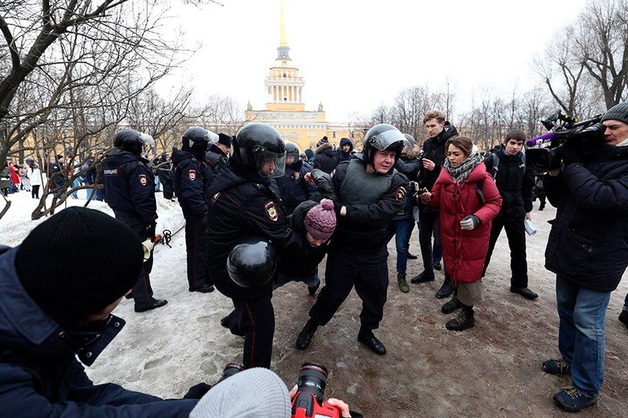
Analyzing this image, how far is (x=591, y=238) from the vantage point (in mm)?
2574

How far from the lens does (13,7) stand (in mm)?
4031

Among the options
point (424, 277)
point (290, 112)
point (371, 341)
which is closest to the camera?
point (371, 341)

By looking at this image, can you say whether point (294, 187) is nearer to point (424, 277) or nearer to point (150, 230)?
point (150, 230)

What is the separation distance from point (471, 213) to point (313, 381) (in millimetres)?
3047

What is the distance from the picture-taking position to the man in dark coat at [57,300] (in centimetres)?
89

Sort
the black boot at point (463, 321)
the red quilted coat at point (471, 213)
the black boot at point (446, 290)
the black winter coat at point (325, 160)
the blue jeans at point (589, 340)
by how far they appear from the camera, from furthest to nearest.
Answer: the black winter coat at point (325, 160), the black boot at point (446, 290), the black boot at point (463, 321), the red quilted coat at point (471, 213), the blue jeans at point (589, 340)

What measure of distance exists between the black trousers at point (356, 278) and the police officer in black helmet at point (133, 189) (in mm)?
2508

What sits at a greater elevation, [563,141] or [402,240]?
[563,141]

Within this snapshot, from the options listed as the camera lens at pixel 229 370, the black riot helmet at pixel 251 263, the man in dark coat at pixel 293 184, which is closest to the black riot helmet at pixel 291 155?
the man in dark coat at pixel 293 184

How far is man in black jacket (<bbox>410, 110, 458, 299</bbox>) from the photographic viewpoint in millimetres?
4805

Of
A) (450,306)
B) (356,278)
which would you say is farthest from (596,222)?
(450,306)

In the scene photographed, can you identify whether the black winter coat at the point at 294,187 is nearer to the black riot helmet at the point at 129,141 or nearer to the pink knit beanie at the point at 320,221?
the black riot helmet at the point at 129,141

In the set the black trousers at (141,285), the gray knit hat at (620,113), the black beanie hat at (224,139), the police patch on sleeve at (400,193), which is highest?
the black beanie hat at (224,139)

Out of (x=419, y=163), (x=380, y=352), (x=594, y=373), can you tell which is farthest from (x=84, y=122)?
(x=594, y=373)
